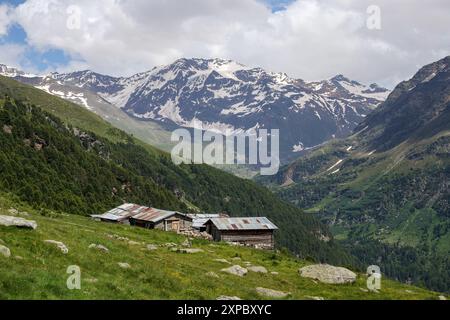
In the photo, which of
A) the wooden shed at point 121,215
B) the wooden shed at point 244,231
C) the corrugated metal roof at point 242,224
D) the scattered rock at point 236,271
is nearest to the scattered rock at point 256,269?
the scattered rock at point 236,271

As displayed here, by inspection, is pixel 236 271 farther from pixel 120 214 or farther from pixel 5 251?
pixel 120 214

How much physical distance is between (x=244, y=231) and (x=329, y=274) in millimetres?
55893

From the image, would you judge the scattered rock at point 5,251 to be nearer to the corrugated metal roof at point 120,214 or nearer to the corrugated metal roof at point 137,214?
the corrugated metal roof at point 137,214

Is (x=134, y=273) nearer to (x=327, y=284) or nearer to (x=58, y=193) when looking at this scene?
(x=327, y=284)

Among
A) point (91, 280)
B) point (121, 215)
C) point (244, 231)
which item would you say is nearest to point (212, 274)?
point (91, 280)

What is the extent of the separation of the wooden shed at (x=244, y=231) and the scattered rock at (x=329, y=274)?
171ft

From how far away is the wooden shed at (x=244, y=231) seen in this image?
3907 inches

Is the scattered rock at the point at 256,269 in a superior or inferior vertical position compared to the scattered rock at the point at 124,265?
inferior

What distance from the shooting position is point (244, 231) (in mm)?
100500

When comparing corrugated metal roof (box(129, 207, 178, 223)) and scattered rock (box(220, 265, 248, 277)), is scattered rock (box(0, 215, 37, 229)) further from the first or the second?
corrugated metal roof (box(129, 207, 178, 223))

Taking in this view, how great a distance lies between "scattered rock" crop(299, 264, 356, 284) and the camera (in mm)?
44031

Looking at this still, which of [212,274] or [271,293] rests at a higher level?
[212,274]

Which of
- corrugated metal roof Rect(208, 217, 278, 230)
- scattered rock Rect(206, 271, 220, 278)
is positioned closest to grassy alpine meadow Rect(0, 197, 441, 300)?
scattered rock Rect(206, 271, 220, 278)
